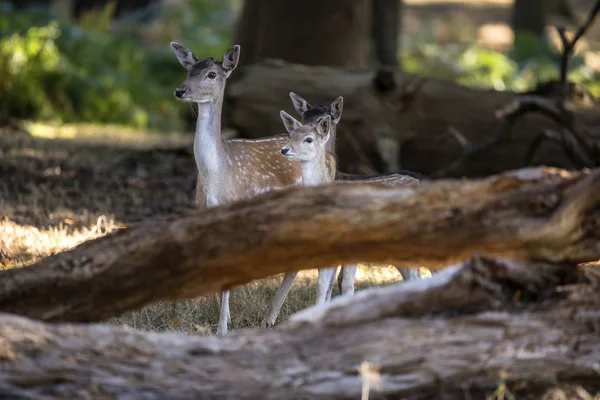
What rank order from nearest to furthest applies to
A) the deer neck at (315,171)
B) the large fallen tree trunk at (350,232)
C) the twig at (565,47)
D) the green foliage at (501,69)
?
the large fallen tree trunk at (350,232) → the deer neck at (315,171) → the twig at (565,47) → the green foliage at (501,69)

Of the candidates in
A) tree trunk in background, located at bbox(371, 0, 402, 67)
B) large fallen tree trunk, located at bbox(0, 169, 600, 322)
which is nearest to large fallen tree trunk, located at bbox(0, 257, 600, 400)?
large fallen tree trunk, located at bbox(0, 169, 600, 322)

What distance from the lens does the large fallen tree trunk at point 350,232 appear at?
16.0ft

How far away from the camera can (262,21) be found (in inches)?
553

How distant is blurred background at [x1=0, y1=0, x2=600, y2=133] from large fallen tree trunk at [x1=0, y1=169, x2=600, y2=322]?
901cm

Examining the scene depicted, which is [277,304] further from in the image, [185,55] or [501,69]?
[501,69]

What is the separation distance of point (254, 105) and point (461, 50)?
13.7m

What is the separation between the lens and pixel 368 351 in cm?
451

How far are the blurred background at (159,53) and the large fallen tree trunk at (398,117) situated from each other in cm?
153

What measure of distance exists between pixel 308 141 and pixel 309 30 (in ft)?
20.8

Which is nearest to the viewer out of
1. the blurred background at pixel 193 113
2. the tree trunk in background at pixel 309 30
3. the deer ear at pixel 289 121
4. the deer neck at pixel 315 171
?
the deer neck at pixel 315 171

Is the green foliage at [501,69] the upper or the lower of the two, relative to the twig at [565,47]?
upper

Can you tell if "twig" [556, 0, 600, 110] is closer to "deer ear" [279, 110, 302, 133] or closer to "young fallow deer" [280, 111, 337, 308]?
"deer ear" [279, 110, 302, 133]

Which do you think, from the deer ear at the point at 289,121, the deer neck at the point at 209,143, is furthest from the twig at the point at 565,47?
Result: the deer neck at the point at 209,143

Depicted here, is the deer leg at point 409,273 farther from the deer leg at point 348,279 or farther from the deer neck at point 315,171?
the deer neck at point 315,171
